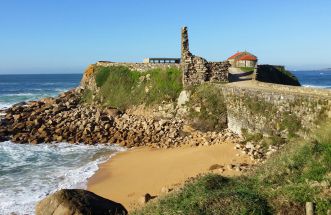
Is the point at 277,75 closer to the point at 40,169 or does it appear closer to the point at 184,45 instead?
the point at 184,45

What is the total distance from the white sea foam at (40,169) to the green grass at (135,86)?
278 inches

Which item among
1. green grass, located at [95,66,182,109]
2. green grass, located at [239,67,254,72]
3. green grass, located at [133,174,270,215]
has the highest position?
green grass, located at [239,67,254,72]

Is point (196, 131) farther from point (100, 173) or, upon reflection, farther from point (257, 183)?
point (257, 183)

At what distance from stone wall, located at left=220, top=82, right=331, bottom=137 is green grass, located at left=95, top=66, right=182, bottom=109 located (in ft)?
20.9

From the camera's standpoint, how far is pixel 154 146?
1002 inches

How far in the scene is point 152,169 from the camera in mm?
21047

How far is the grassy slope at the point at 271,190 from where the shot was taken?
9.50 m

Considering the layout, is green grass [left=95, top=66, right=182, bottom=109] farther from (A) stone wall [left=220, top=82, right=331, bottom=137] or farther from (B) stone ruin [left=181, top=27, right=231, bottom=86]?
(A) stone wall [left=220, top=82, right=331, bottom=137]

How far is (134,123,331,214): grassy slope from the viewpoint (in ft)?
31.2

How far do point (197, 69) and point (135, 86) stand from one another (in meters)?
7.61

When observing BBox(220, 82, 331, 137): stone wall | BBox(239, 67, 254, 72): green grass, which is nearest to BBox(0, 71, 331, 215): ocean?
BBox(220, 82, 331, 137): stone wall

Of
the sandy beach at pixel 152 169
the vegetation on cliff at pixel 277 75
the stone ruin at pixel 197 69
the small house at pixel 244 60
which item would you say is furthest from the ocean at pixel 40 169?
the small house at pixel 244 60

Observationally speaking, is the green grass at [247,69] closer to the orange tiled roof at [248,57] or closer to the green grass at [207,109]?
the orange tiled roof at [248,57]

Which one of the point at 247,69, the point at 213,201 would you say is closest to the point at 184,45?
the point at 247,69
